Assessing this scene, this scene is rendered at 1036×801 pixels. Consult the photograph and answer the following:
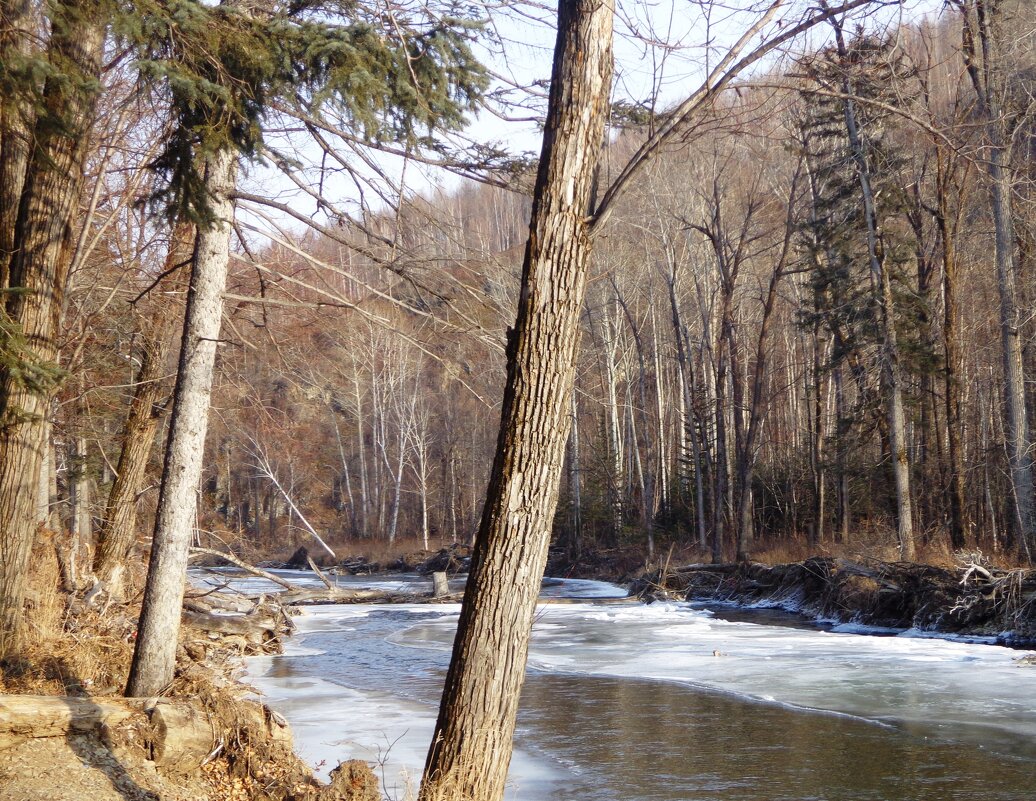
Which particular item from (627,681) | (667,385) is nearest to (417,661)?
(627,681)

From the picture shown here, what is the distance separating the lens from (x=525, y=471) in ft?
14.0

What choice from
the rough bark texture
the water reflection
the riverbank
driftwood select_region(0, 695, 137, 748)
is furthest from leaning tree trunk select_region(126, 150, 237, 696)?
the rough bark texture

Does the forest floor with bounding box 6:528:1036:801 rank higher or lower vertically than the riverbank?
lower

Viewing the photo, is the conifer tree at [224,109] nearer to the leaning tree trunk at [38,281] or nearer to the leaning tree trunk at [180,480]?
the leaning tree trunk at [180,480]

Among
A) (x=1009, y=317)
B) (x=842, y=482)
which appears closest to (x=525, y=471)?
(x=1009, y=317)

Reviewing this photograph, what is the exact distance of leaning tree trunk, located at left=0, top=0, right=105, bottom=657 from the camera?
729cm

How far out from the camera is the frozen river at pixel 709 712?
762 cm

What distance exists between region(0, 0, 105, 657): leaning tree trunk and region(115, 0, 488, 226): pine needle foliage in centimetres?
71

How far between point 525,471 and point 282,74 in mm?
4671

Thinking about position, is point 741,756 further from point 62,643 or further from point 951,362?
point 951,362

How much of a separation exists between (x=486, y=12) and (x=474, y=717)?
421 centimetres

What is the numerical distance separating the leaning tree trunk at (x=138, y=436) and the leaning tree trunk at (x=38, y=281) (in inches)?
155

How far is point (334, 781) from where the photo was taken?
5984 mm

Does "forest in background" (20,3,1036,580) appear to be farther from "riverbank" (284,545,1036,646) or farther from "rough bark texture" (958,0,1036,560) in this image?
"riverbank" (284,545,1036,646)
